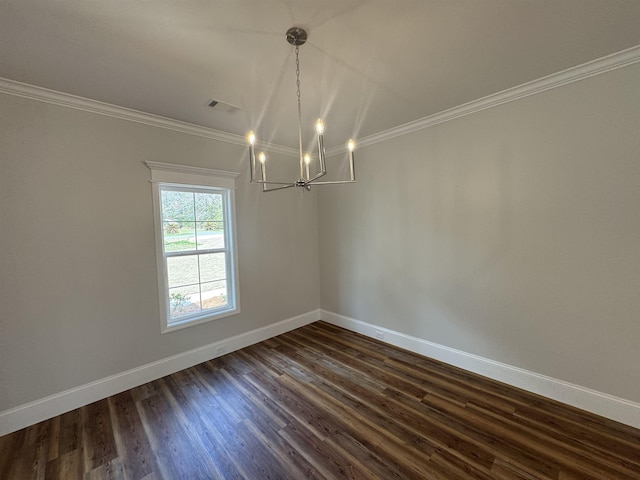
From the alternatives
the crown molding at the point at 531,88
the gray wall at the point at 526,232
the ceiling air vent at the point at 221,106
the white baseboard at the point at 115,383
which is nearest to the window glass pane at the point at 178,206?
the ceiling air vent at the point at 221,106

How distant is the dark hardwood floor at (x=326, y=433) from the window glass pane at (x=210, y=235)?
1537mm

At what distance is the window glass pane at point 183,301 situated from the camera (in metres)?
3.09

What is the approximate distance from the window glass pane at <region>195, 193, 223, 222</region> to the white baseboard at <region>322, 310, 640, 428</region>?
9.02ft

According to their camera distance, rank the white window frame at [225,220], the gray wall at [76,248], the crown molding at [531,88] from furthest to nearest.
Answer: the white window frame at [225,220] < the gray wall at [76,248] < the crown molding at [531,88]

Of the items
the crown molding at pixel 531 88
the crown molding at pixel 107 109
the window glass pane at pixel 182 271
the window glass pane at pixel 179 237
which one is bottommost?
the window glass pane at pixel 182 271

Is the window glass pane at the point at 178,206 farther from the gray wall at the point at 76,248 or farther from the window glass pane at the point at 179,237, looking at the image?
the gray wall at the point at 76,248


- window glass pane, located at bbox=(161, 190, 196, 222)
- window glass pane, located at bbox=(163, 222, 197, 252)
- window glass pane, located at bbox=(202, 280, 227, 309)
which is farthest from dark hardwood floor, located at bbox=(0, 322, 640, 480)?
window glass pane, located at bbox=(161, 190, 196, 222)

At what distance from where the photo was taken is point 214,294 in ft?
11.2

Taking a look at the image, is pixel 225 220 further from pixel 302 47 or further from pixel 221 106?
pixel 302 47

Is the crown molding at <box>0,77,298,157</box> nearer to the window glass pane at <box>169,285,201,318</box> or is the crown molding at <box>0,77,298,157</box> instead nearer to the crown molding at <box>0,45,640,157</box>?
the crown molding at <box>0,45,640,157</box>

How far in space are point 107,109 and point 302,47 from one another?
2082 mm

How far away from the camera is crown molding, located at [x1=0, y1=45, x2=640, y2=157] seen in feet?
6.64

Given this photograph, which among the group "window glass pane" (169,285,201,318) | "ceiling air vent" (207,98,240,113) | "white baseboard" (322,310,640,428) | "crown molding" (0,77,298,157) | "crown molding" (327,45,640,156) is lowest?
Answer: "white baseboard" (322,310,640,428)

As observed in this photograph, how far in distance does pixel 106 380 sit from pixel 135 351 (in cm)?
32
